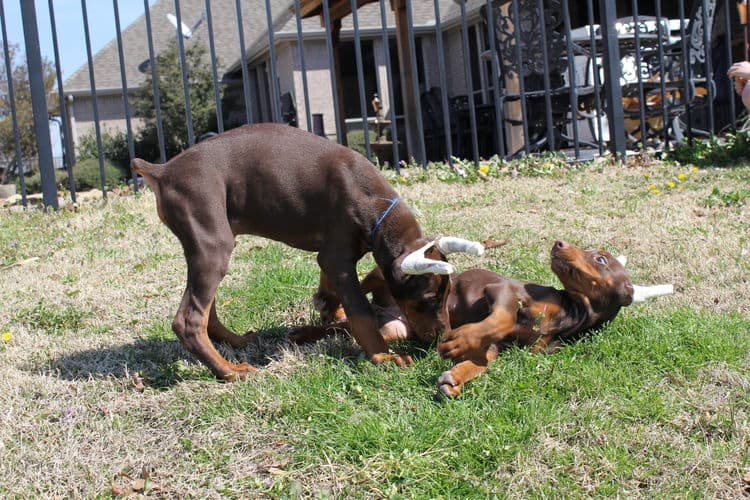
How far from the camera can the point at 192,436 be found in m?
2.81

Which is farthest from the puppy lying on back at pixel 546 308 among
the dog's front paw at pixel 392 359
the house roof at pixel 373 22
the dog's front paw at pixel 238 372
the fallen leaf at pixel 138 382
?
the house roof at pixel 373 22

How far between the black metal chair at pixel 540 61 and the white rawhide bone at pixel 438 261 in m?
4.68

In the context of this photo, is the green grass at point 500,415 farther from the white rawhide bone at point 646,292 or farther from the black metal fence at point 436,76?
the black metal fence at point 436,76

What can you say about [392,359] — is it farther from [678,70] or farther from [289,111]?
[289,111]

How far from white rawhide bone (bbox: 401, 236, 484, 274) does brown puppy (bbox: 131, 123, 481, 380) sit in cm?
11

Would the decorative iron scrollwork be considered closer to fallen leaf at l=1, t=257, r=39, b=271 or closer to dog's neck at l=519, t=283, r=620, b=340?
fallen leaf at l=1, t=257, r=39, b=271

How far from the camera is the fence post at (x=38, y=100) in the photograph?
Result: 7055 mm

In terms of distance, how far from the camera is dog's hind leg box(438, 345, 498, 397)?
2889 mm

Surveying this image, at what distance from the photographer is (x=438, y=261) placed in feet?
9.62

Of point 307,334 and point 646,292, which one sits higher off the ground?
point 646,292

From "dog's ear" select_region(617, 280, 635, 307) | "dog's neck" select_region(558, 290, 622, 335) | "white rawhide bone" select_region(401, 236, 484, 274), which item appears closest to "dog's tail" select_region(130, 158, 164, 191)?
"white rawhide bone" select_region(401, 236, 484, 274)

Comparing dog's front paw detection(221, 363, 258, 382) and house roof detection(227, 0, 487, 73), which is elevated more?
house roof detection(227, 0, 487, 73)

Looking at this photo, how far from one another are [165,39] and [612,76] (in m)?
23.1

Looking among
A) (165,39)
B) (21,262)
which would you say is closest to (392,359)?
(21,262)
